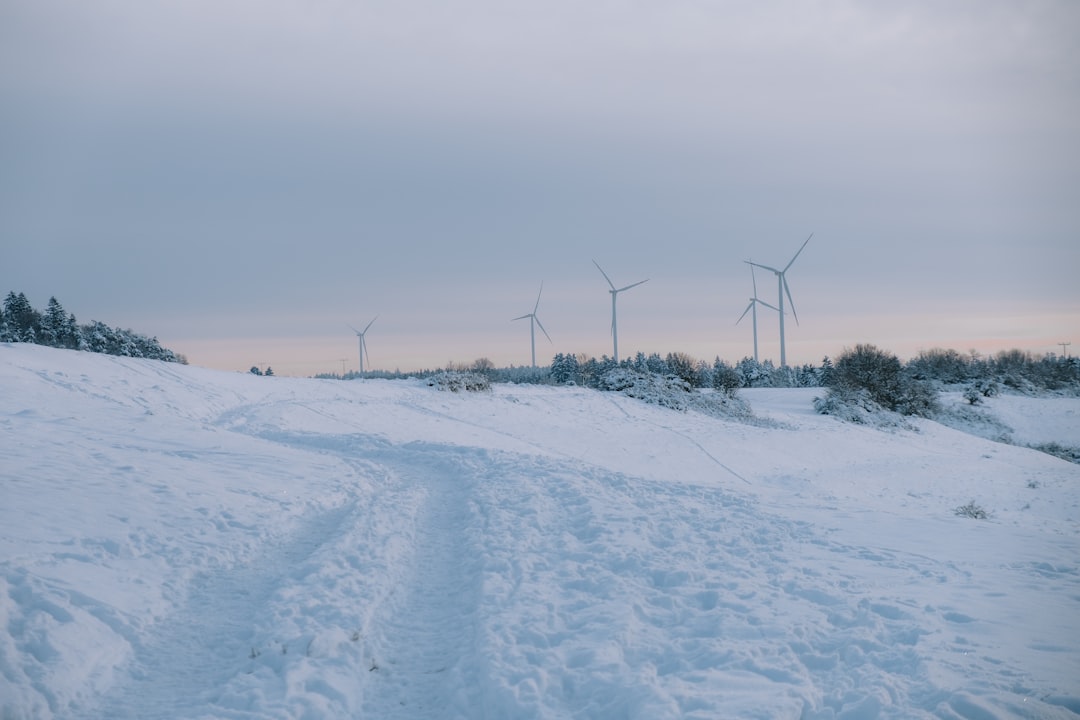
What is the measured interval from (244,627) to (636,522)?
706 cm

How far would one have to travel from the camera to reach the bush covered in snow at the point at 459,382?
133ft

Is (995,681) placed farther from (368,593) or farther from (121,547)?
(121,547)

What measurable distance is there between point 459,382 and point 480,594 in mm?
31986

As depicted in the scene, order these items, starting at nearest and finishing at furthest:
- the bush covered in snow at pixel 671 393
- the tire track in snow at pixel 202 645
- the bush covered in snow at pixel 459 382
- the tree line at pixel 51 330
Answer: the tire track in snow at pixel 202 645 → the bush covered in snow at pixel 459 382 → the bush covered in snow at pixel 671 393 → the tree line at pixel 51 330

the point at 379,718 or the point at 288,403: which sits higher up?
the point at 288,403

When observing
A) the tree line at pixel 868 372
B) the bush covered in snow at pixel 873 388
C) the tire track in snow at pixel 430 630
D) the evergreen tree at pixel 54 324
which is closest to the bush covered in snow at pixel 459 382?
the tree line at pixel 868 372

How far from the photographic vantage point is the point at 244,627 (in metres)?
8.12

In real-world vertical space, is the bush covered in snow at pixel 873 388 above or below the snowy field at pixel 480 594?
above

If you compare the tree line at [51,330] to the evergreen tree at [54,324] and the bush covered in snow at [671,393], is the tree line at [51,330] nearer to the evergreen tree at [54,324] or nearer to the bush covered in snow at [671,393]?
the evergreen tree at [54,324]

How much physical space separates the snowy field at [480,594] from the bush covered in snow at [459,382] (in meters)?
20.5

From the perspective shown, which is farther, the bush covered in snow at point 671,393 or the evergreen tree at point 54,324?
the evergreen tree at point 54,324

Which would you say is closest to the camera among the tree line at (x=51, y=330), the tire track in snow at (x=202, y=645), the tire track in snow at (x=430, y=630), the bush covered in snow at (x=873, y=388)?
the tire track in snow at (x=202, y=645)

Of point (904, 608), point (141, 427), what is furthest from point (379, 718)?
point (141, 427)

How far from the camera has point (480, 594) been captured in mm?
9266
